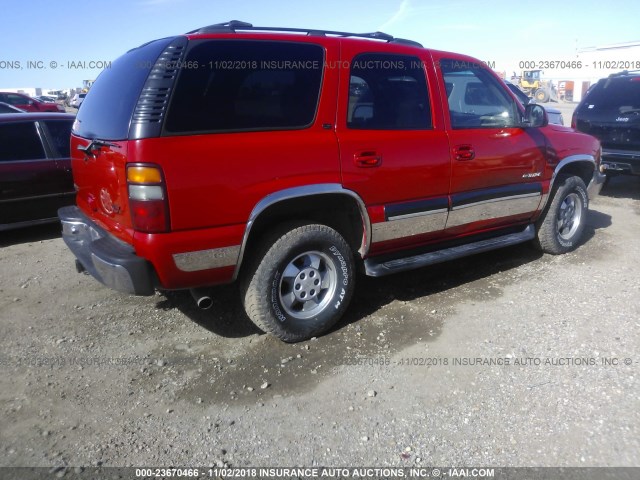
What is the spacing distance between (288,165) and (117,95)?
117cm

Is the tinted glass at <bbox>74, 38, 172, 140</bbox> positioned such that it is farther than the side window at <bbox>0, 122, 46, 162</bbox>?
No

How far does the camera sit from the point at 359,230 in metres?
3.72

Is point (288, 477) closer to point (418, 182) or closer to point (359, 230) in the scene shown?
point (359, 230)

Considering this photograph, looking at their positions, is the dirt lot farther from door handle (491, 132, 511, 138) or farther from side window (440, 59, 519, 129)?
side window (440, 59, 519, 129)

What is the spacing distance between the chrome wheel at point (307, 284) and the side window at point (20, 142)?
3.89 metres

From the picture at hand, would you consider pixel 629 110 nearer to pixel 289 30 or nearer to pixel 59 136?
pixel 289 30

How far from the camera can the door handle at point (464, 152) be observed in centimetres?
394

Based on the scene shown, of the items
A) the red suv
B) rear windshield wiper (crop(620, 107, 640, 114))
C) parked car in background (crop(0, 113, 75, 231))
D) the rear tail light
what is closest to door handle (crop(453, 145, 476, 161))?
the red suv

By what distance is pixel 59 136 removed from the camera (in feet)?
19.3

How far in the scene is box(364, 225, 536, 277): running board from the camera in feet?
12.5

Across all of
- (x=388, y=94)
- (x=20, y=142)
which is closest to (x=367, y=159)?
(x=388, y=94)

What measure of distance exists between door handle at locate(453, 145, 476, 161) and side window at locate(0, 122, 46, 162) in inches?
180

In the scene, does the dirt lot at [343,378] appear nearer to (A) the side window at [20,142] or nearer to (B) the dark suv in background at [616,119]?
(A) the side window at [20,142]

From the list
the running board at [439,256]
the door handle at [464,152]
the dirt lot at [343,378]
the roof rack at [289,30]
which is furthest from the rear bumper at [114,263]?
the door handle at [464,152]
